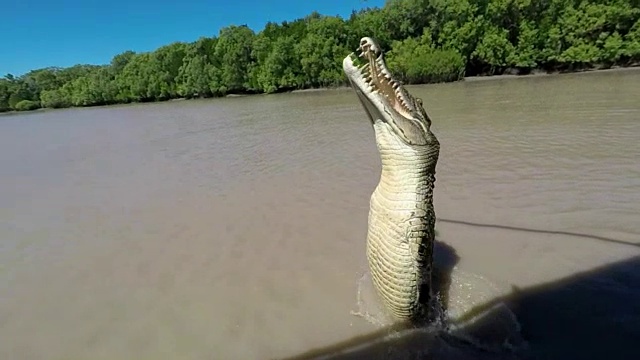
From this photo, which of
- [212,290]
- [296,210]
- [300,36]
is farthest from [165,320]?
[300,36]

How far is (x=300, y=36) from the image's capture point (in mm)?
49531

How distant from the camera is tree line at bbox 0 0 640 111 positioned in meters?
33.5

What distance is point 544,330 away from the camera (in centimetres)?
296

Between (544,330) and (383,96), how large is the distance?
204 cm

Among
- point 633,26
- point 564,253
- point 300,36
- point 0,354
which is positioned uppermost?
point 300,36

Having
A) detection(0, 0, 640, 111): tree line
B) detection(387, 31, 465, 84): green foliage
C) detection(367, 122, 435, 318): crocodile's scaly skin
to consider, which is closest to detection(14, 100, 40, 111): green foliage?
detection(0, 0, 640, 111): tree line

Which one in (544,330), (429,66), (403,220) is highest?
(429,66)

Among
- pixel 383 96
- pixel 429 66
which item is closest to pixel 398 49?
pixel 429 66

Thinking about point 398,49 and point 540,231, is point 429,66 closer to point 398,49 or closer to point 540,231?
point 398,49

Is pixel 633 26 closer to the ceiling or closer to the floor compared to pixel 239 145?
closer to the ceiling

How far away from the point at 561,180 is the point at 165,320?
556 cm

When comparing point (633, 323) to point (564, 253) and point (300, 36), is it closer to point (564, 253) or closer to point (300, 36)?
point (564, 253)

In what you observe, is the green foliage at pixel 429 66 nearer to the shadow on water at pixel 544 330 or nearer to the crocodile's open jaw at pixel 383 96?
the shadow on water at pixel 544 330

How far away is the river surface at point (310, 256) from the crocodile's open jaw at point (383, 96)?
1.48m
